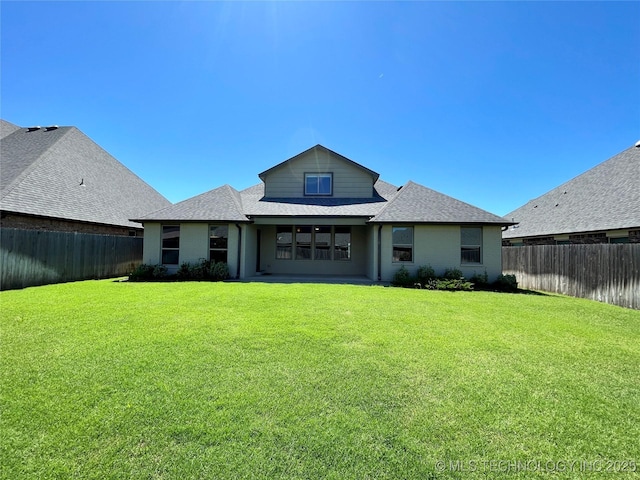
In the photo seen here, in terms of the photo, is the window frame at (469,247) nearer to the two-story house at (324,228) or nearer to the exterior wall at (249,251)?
the two-story house at (324,228)

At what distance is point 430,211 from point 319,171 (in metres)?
6.76

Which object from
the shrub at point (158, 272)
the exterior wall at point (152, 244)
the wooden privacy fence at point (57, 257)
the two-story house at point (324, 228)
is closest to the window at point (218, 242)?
the two-story house at point (324, 228)

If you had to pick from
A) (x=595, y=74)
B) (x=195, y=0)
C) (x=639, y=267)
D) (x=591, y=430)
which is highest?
(x=195, y=0)

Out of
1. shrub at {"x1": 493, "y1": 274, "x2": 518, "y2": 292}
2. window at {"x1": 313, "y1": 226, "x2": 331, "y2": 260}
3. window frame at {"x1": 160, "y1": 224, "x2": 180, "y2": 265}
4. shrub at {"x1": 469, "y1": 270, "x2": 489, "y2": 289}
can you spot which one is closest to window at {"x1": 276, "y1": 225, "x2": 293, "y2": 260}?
window at {"x1": 313, "y1": 226, "x2": 331, "y2": 260}

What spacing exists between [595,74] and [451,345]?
14.8m

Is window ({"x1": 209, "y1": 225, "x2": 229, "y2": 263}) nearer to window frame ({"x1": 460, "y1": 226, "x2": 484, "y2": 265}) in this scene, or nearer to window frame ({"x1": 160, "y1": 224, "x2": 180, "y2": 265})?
window frame ({"x1": 160, "y1": 224, "x2": 180, "y2": 265})

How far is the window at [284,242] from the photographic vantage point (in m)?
15.5

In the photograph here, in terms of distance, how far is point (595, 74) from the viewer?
1147 centimetres

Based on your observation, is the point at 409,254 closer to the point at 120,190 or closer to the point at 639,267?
the point at 639,267

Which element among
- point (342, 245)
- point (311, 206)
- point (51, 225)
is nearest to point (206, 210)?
point (311, 206)

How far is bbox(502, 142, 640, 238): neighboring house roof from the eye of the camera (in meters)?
12.6

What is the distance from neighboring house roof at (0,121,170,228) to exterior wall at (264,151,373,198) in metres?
9.66

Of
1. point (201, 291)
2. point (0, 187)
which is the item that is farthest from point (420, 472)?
point (0, 187)

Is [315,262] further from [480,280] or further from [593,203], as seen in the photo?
[593,203]
